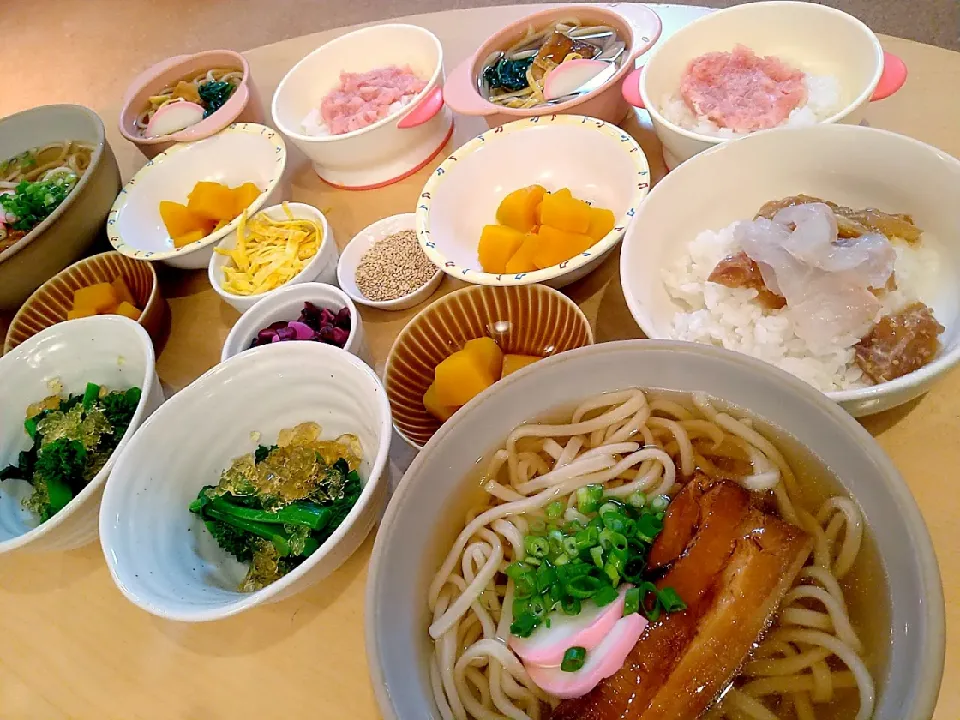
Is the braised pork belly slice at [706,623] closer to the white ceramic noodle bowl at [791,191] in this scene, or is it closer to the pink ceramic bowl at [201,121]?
the white ceramic noodle bowl at [791,191]

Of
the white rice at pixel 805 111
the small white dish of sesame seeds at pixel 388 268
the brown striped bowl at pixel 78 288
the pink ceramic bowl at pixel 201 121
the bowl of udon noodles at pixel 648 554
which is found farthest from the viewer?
the pink ceramic bowl at pixel 201 121

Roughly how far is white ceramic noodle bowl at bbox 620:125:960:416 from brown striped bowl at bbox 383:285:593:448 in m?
0.18

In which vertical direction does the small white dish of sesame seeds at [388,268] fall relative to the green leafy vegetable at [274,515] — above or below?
above

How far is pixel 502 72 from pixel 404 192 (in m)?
0.39

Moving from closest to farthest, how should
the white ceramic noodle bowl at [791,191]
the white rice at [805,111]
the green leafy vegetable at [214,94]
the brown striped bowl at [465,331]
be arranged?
the white ceramic noodle bowl at [791,191] → the brown striped bowl at [465,331] → the white rice at [805,111] → the green leafy vegetable at [214,94]

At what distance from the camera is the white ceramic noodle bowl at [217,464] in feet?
3.40

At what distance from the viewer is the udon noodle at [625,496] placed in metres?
0.81

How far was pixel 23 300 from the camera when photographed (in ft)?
5.91

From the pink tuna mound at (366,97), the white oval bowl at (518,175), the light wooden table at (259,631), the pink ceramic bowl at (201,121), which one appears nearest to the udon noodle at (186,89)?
the pink ceramic bowl at (201,121)

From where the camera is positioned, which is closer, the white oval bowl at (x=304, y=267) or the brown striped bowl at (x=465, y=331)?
the brown striped bowl at (x=465, y=331)

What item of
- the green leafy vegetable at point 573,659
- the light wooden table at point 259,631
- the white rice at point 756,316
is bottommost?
the light wooden table at point 259,631

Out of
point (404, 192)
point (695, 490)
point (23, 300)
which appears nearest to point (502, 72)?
point (404, 192)

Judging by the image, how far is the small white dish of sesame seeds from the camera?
1510 millimetres

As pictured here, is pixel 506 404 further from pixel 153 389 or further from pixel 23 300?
pixel 23 300
